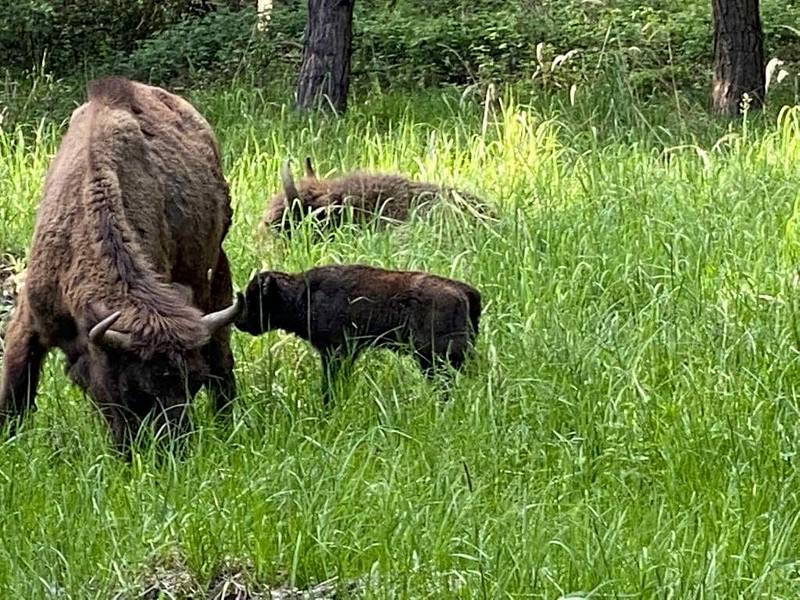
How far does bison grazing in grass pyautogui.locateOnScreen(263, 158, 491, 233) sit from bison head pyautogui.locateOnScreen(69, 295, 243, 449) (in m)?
3.14

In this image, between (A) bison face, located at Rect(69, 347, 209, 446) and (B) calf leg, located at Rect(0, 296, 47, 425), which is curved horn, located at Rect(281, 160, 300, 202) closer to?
(B) calf leg, located at Rect(0, 296, 47, 425)

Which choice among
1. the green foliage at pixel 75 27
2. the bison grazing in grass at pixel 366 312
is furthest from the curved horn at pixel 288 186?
the green foliage at pixel 75 27

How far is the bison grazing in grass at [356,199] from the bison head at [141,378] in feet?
10.3

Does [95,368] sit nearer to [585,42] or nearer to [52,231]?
[52,231]

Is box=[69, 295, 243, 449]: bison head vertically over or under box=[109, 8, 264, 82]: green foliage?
over

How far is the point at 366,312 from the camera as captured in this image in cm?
641

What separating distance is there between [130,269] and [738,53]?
778 centimetres

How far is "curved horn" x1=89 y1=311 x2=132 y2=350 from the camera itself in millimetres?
5125

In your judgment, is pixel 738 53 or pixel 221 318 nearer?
pixel 221 318

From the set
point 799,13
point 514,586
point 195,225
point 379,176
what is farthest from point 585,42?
point 514,586

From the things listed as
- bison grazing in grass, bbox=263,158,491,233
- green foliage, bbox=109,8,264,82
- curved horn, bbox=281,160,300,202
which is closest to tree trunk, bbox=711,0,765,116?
bison grazing in grass, bbox=263,158,491,233

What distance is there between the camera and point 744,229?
299 inches

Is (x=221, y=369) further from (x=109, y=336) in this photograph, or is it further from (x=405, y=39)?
(x=405, y=39)

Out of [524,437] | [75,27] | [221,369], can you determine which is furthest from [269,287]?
[75,27]
